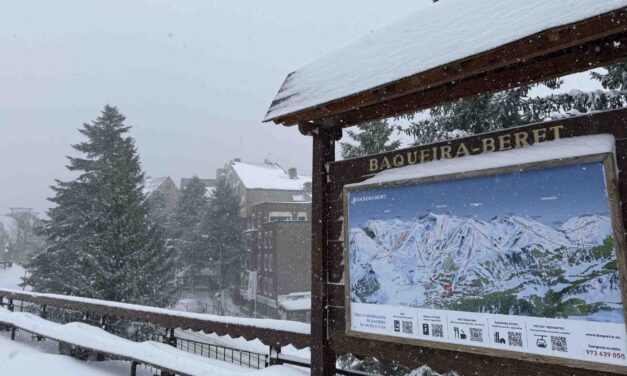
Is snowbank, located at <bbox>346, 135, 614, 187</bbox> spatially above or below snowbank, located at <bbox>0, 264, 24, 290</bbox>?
above

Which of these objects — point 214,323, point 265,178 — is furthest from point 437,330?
point 265,178

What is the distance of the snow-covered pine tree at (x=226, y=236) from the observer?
4453 cm

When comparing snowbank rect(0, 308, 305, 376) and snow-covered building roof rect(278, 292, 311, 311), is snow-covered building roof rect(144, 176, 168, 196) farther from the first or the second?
snowbank rect(0, 308, 305, 376)

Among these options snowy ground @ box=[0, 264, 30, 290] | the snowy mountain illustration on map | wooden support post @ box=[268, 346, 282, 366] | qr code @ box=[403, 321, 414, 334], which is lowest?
snowy ground @ box=[0, 264, 30, 290]

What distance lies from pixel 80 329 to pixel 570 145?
24.8 ft

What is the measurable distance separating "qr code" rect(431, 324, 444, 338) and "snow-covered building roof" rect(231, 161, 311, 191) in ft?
168

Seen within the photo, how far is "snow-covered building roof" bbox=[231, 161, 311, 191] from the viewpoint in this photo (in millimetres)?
55938

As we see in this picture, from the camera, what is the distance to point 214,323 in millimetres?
5770

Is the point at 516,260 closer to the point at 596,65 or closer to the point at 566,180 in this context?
the point at 566,180

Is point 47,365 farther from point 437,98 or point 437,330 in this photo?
Answer: point 437,98

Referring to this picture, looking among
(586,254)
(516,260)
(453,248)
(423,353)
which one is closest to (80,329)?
(423,353)

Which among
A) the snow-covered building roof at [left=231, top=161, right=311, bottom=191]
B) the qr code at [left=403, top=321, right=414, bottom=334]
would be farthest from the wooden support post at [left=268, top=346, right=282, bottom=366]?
the snow-covered building roof at [left=231, top=161, right=311, bottom=191]

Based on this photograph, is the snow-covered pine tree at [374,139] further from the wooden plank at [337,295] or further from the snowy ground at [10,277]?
the snowy ground at [10,277]

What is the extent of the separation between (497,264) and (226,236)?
43760mm
